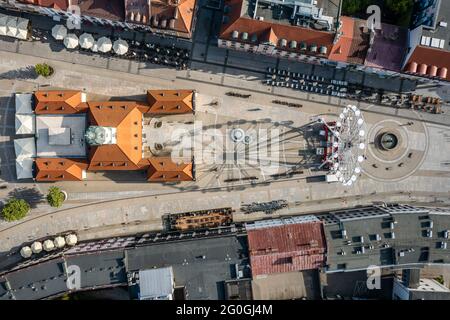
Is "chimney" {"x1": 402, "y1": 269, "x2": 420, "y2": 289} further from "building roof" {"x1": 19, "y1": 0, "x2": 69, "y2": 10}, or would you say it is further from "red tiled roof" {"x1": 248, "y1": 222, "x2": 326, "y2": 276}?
"building roof" {"x1": 19, "y1": 0, "x2": 69, "y2": 10}

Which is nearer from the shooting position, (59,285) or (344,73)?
(59,285)

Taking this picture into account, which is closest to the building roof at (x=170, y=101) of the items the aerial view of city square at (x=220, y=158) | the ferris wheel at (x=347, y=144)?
the aerial view of city square at (x=220, y=158)

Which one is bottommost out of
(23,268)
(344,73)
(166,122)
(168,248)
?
(23,268)

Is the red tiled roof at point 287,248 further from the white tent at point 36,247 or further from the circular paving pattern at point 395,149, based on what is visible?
the white tent at point 36,247

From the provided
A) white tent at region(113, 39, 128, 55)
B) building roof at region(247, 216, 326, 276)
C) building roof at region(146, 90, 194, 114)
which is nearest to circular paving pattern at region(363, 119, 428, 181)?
building roof at region(247, 216, 326, 276)

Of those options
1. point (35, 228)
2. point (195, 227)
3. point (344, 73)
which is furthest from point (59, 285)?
point (344, 73)

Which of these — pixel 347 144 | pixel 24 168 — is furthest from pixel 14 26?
pixel 347 144

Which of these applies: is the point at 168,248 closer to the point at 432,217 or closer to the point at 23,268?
the point at 23,268
